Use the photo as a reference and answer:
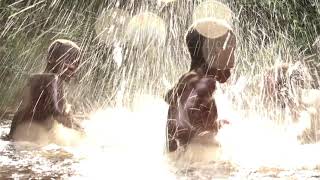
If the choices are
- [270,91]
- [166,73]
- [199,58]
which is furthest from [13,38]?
[199,58]

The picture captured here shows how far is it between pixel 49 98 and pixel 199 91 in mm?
2090

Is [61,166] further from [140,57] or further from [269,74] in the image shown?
[140,57]

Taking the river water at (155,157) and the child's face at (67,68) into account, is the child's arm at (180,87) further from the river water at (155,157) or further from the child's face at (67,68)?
the child's face at (67,68)

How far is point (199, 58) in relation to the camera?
4273 mm

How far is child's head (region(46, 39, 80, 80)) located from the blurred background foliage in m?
6.97

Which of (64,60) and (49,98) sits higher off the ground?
(64,60)

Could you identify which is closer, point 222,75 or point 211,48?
point 211,48

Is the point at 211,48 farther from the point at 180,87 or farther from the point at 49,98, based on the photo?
the point at 49,98

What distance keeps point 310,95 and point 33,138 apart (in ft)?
10.2

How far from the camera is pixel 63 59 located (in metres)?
5.91

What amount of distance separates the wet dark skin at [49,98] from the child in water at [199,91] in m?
1.74

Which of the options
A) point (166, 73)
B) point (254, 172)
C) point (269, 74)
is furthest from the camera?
point (166, 73)

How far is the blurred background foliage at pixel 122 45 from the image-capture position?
1374cm

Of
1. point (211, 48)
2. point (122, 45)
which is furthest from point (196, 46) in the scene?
point (122, 45)
